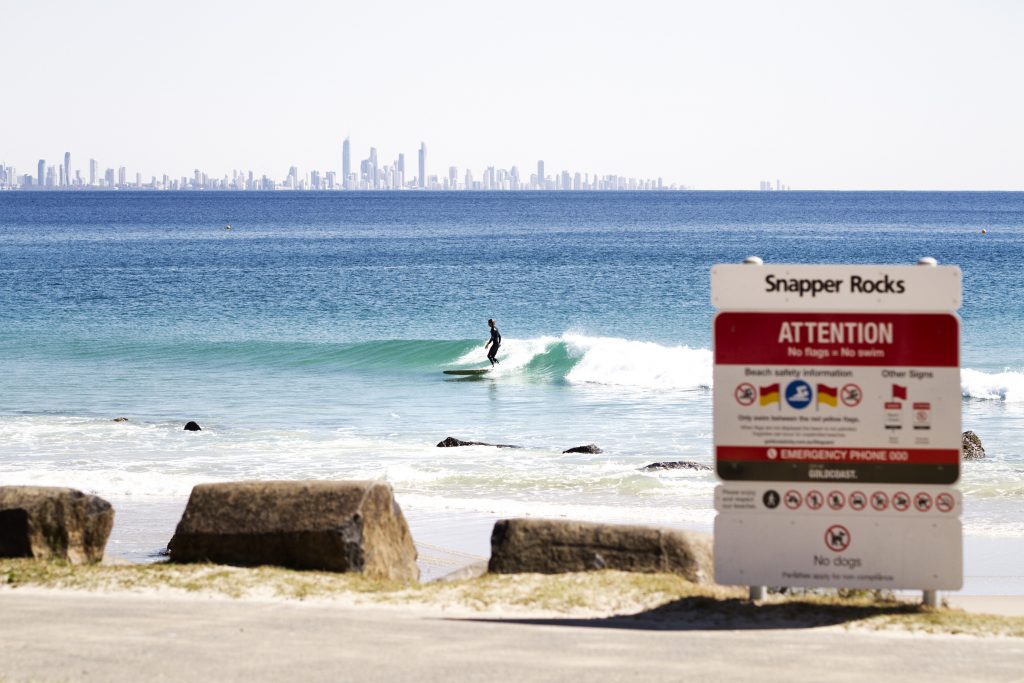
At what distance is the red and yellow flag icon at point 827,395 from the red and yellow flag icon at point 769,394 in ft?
0.90

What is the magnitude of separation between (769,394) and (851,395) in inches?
20.1

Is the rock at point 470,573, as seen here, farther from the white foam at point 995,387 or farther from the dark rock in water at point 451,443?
the white foam at point 995,387

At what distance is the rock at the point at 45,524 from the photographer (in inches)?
389

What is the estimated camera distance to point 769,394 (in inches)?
337

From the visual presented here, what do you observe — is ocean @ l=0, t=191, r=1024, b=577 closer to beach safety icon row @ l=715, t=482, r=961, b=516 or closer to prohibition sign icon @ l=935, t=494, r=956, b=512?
beach safety icon row @ l=715, t=482, r=961, b=516

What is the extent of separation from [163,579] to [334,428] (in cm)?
1602

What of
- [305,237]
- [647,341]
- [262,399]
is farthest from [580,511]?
[305,237]

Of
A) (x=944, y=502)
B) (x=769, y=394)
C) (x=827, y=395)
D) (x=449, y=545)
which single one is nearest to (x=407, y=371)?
(x=449, y=545)

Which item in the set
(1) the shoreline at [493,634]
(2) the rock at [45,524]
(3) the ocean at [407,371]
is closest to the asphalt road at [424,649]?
(1) the shoreline at [493,634]

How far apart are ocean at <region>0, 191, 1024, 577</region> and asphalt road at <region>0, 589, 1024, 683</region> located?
536cm

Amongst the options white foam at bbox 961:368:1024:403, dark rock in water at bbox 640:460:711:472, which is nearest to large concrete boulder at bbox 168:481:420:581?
dark rock in water at bbox 640:460:711:472

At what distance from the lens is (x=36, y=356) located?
39625 mm

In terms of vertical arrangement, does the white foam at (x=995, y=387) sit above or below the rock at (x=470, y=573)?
below

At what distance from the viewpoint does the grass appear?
8.24m
